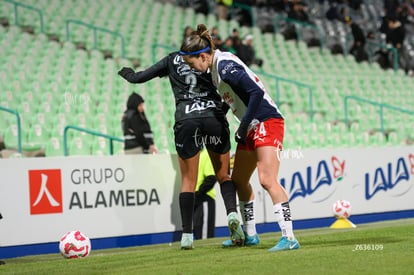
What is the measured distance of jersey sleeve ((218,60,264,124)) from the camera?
894cm

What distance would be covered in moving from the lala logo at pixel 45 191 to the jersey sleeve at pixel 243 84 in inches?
181

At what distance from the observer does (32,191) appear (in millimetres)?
12859

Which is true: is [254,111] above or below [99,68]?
below

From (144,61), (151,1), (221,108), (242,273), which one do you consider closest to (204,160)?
(221,108)

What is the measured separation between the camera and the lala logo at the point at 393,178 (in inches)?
672

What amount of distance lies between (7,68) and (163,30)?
6098mm

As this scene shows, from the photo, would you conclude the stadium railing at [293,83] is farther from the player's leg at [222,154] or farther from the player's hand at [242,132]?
the player's hand at [242,132]

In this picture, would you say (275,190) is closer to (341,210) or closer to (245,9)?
(341,210)

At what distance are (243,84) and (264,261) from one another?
1763 millimetres

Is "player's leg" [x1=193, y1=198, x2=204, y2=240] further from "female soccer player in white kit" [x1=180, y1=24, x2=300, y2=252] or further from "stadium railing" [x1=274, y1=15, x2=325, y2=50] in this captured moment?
"stadium railing" [x1=274, y1=15, x2=325, y2=50]

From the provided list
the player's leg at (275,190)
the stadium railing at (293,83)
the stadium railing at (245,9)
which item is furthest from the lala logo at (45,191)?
A: the stadium railing at (245,9)

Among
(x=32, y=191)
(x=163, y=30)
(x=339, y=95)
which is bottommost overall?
(x=32, y=191)

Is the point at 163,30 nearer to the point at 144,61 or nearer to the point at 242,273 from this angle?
the point at 144,61

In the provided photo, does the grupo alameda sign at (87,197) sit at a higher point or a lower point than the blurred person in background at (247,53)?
lower
